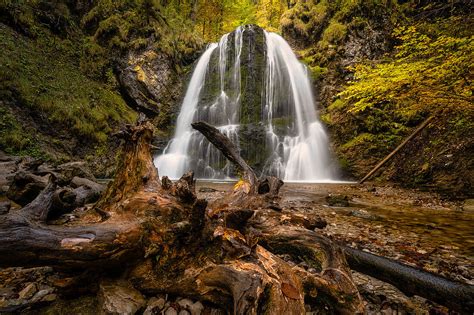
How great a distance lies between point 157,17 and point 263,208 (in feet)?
65.3

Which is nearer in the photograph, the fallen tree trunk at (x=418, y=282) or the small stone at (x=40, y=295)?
the fallen tree trunk at (x=418, y=282)

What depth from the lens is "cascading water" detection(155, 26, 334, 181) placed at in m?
13.8

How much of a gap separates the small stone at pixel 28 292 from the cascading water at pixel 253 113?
474 inches

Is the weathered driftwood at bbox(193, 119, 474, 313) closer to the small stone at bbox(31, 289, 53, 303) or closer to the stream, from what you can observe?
the stream

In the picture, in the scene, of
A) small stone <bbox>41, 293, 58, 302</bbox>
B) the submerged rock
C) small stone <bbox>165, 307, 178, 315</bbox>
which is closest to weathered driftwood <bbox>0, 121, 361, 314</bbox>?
small stone <bbox>165, 307, 178, 315</bbox>

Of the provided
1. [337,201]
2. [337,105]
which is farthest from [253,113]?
[337,201]

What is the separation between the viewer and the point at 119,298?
146cm

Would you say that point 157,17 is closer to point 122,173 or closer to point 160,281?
point 122,173

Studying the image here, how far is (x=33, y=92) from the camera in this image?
31.4ft

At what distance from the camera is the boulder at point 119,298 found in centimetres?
138

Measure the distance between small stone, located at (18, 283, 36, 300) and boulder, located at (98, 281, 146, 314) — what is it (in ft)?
1.73

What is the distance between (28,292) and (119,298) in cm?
71

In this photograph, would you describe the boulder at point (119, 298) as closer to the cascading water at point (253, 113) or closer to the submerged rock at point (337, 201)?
the submerged rock at point (337, 201)

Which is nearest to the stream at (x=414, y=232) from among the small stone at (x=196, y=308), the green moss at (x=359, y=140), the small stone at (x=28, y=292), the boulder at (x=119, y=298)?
the small stone at (x=196, y=308)
